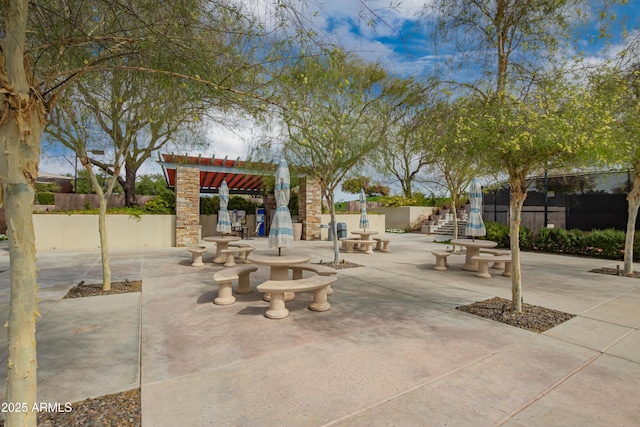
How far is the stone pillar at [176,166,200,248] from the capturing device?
1297 centimetres

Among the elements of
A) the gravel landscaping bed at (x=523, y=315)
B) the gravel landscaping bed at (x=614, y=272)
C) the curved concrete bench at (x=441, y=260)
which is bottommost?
the gravel landscaping bed at (x=523, y=315)

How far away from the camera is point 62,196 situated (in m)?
18.5

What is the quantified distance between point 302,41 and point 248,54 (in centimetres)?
77

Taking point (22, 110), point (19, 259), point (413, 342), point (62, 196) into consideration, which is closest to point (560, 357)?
point (413, 342)

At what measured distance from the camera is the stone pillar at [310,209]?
16.0 meters

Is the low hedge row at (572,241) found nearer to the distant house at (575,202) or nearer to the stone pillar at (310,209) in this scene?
the distant house at (575,202)

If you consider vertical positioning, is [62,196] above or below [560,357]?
above

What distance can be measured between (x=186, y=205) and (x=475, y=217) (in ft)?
35.7

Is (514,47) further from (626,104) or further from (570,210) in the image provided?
(570,210)

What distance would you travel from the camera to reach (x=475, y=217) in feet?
28.8

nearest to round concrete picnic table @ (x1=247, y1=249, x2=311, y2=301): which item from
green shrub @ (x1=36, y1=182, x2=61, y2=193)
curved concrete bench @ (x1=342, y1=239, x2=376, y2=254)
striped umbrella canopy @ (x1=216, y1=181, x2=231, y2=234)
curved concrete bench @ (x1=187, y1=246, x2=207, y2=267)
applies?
curved concrete bench @ (x1=187, y1=246, x2=207, y2=267)

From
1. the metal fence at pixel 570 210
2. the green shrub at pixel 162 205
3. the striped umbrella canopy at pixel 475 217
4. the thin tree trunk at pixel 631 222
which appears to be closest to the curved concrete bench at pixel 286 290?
the striped umbrella canopy at pixel 475 217

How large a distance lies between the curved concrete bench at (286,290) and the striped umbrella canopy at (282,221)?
831mm

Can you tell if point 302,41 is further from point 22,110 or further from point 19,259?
point 19,259
